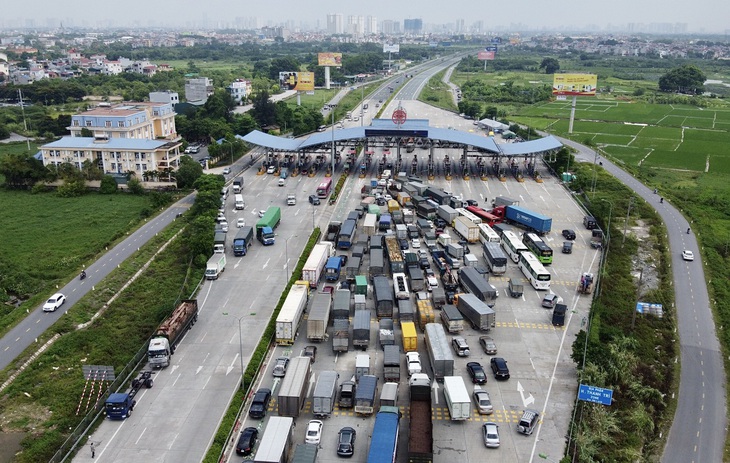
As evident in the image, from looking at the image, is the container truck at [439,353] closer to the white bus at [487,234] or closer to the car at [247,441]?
the car at [247,441]

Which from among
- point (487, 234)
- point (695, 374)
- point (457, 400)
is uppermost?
point (487, 234)

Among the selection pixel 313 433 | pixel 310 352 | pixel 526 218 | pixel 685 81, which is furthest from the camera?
pixel 685 81

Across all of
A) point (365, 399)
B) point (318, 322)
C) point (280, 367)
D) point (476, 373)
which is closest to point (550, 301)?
point (476, 373)

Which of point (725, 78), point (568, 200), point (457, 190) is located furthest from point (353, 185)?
point (725, 78)

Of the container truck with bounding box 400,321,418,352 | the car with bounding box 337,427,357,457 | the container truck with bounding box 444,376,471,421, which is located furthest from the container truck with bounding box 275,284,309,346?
the container truck with bounding box 444,376,471,421

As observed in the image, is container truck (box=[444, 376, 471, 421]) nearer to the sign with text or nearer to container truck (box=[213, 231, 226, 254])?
the sign with text

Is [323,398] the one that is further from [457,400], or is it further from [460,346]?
[460,346]

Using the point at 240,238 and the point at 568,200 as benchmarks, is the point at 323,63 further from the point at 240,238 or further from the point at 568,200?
the point at 240,238

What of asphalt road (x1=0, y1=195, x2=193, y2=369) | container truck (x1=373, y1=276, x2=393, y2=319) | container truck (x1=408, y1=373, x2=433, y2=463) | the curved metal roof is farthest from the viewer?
the curved metal roof
